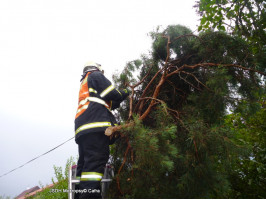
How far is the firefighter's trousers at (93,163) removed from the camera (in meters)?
2.04

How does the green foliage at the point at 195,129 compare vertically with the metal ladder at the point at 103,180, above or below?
above

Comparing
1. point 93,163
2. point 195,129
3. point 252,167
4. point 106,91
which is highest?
point 106,91

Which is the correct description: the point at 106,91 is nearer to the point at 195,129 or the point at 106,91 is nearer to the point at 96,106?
the point at 96,106

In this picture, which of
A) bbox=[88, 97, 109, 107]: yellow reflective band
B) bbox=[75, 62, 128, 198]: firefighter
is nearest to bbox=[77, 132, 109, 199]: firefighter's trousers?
bbox=[75, 62, 128, 198]: firefighter

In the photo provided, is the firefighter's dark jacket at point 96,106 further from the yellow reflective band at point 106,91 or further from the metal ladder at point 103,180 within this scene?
the metal ladder at point 103,180

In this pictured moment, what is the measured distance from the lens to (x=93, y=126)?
2250mm

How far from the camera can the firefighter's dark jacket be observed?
2.27 m

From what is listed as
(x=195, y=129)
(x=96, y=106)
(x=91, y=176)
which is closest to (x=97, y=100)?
(x=96, y=106)

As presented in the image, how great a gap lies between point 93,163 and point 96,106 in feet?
2.01

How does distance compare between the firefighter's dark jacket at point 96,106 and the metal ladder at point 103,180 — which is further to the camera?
the metal ladder at point 103,180

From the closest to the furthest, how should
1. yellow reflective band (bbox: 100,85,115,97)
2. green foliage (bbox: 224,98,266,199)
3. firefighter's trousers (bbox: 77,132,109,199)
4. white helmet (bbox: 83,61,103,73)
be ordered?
firefighter's trousers (bbox: 77,132,109,199) < yellow reflective band (bbox: 100,85,115,97) < white helmet (bbox: 83,61,103,73) < green foliage (bbox: 224,98,266,199)

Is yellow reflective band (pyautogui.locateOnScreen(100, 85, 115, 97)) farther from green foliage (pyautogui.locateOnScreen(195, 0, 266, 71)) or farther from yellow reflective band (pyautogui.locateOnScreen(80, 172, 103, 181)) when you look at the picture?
green foliage (pyautogui.locateOnScreen(195, 0, 266, 71))

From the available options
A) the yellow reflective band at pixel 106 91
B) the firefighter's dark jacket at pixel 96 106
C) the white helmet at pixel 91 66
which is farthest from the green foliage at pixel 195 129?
the white helmet at pixel 91 66

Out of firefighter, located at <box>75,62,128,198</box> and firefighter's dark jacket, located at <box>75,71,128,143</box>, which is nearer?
firefighter, located at <box>75,62,128,198</box>
